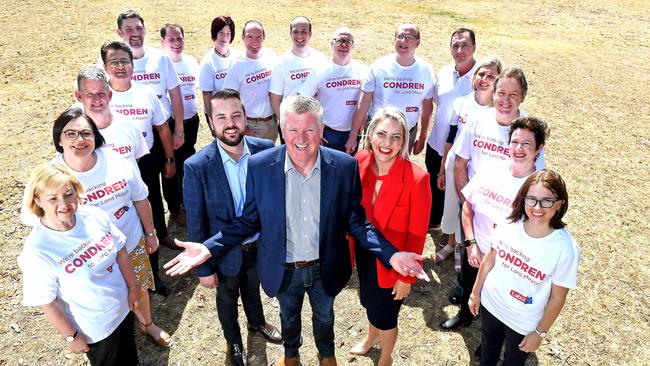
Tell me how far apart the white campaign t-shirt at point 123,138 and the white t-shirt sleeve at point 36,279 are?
5.27ft

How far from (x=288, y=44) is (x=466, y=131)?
11641mm

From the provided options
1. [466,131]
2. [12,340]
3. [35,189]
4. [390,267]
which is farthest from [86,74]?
[466,131]

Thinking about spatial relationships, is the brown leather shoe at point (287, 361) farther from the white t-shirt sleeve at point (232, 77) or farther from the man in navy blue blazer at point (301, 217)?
the white t-shirt sleeve at point (232, 77)

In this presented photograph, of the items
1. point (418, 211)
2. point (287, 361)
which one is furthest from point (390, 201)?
point (287, 361)

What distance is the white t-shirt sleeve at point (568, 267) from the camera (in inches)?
125

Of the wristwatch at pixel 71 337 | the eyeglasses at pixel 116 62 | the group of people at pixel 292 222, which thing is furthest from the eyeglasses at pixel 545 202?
the eyeglasses at pixel 116 62

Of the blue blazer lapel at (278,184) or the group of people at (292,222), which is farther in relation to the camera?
the blue blazer lapel at (278,184)

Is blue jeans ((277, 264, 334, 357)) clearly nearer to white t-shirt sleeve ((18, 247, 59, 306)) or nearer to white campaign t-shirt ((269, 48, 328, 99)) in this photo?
white t-shirt sleeve ((18, 247, 59, 306))

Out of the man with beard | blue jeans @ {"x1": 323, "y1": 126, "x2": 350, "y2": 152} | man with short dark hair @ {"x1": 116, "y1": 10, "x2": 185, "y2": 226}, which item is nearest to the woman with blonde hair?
the man with beard

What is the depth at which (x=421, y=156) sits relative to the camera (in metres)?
8.99

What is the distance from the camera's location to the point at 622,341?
5055mm

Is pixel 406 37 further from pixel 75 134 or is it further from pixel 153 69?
pixel 75 134

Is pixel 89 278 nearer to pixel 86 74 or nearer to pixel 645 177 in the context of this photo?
pixel 86 74

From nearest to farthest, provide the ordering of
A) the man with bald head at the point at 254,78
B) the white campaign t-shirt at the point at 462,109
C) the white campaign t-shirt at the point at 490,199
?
the white campaign t-shirt at the point at 490,199 < the white campaign t-shirt at the point at 462,109 < the man with bald head at the point at 254,78
